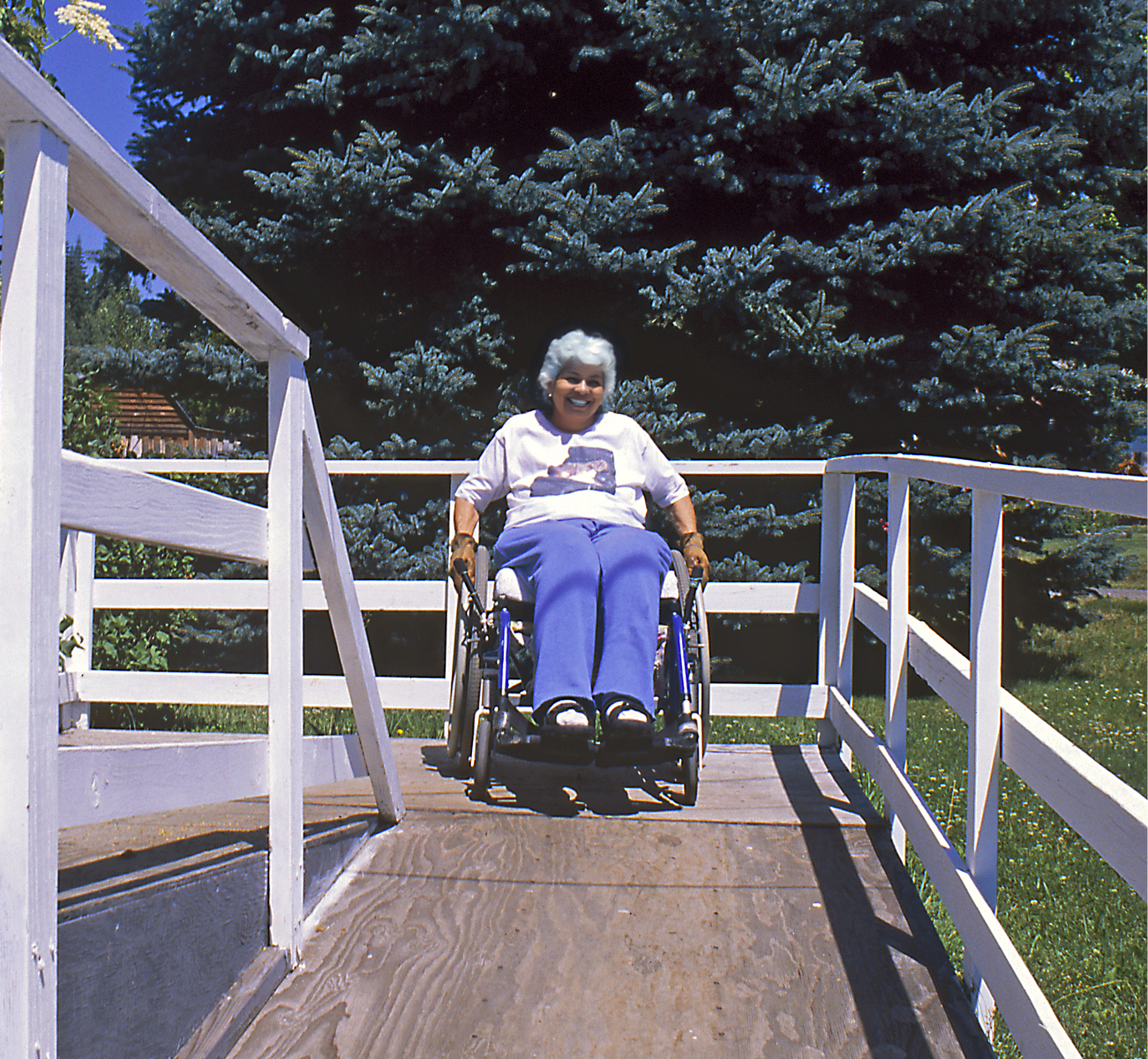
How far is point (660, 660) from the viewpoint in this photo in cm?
275

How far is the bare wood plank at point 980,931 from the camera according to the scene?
1.26 metres

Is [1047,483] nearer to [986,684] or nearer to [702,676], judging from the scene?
[986,684]

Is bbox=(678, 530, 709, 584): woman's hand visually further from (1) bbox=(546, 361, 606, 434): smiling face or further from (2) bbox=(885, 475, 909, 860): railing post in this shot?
(2) bbox=(885, 475, 909, 860): railing post

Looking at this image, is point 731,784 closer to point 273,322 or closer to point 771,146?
point 273,322

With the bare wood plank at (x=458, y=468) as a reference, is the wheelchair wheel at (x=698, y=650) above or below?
below

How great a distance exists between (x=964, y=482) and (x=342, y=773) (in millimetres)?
1415

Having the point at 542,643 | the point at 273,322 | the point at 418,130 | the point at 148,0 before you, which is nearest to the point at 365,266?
the point at 418,130

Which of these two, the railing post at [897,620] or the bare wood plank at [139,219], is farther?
the railing post at [897,620]

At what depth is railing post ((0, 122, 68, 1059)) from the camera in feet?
2.97

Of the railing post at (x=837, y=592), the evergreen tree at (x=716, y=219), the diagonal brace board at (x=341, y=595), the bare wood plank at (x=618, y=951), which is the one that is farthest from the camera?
the evergreen tree at (x=716, y=219)

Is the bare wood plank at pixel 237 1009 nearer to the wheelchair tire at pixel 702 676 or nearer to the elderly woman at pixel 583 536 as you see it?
the elderly woman at pixel 583 536

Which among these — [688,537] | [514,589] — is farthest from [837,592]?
[514,589]

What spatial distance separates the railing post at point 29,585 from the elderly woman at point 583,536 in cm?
150

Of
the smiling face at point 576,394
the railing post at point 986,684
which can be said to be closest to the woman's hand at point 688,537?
the smiling face at point 576,394
